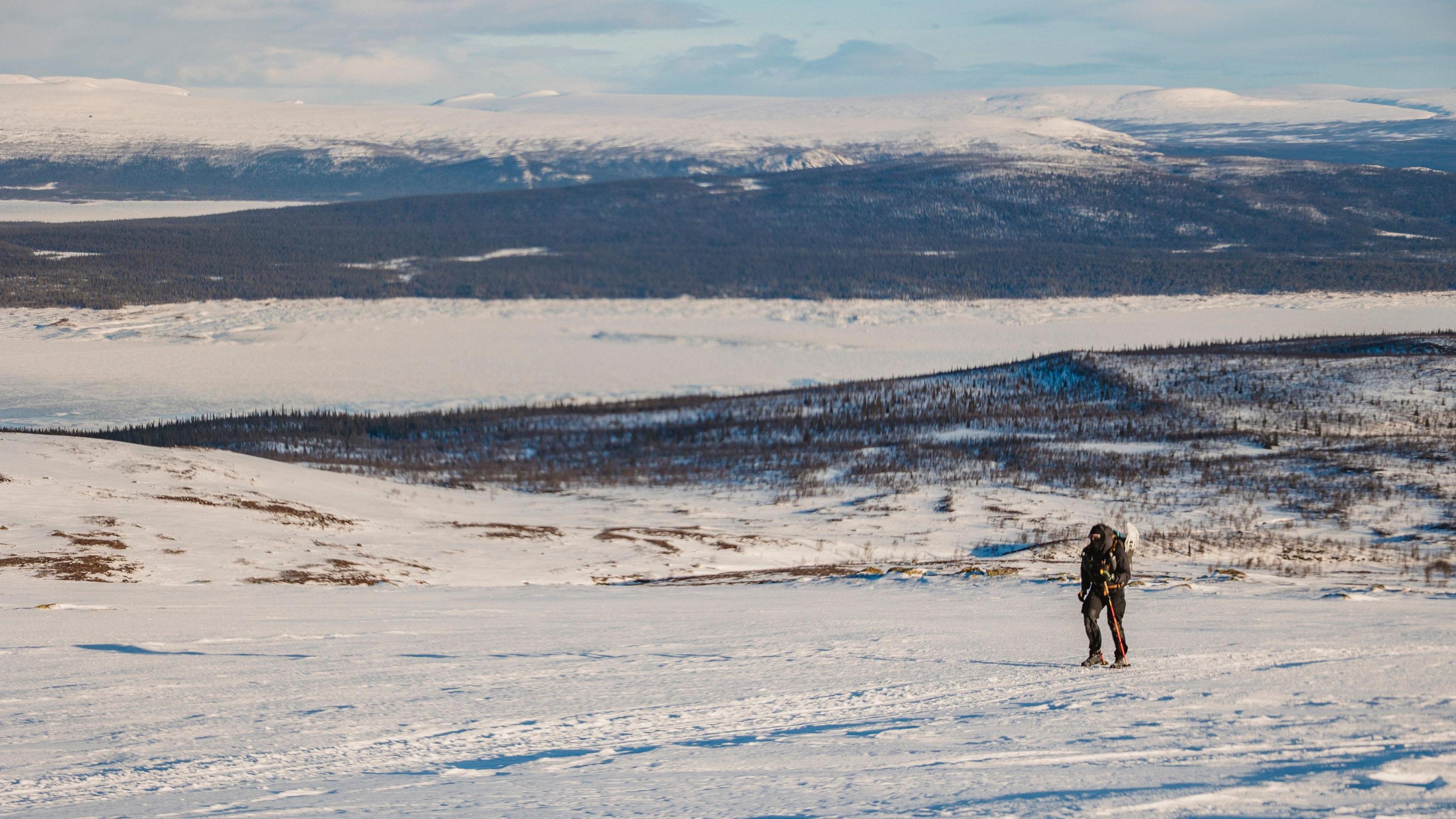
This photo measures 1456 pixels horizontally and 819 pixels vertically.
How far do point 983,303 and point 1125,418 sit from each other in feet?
272

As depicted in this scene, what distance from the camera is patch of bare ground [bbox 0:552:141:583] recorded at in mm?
19797

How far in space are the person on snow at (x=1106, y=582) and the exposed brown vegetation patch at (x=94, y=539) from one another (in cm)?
1683

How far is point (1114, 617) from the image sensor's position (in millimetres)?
10727

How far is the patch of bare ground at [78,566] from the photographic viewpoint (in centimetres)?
1980

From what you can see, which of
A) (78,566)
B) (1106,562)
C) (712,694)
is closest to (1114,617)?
(1106,562)

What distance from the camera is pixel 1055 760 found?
308 inches

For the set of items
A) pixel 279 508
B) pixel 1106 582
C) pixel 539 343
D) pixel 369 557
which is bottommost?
pixel 369 557

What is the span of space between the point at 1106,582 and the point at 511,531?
19.4 m

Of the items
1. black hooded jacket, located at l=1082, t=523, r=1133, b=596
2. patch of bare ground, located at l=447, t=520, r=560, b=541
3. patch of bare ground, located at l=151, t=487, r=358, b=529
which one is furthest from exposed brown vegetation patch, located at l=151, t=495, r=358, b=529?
black hooded jacket, located at l=1082, t=523, r=1133, b=596

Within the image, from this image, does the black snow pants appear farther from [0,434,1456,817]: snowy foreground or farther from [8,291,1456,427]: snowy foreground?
[8,291,1456,427]: snowy foreground

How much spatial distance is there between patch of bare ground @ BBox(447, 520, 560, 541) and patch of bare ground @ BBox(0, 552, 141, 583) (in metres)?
8.07

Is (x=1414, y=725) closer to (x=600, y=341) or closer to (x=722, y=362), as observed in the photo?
(x=722, y=362)

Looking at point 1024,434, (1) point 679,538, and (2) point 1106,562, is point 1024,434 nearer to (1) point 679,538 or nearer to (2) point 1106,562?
(1) point 679,538

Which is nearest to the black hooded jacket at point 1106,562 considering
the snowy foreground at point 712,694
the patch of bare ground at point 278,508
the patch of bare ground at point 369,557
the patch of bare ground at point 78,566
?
the snowy foreground at point 712,694
